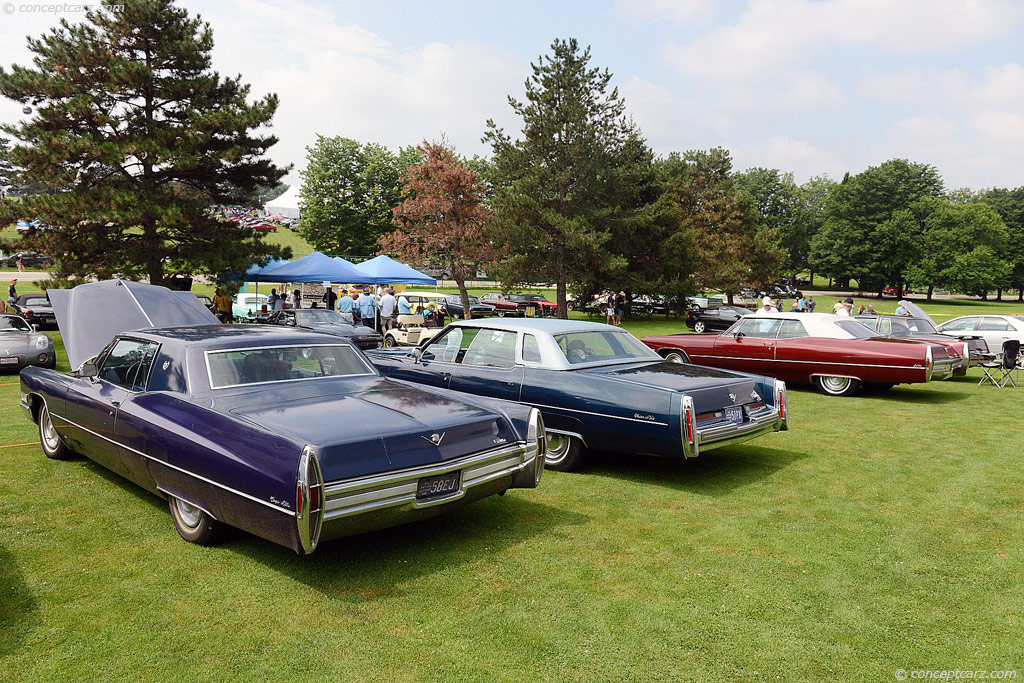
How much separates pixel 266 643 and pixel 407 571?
105 centimetres

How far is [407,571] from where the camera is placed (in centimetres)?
425

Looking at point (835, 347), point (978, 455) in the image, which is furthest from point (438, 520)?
point (835, 347)

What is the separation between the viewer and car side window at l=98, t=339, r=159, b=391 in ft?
17.4

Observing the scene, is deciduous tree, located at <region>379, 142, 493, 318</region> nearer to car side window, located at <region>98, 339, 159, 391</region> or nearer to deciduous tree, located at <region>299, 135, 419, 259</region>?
car side window, located at <region>98, 339, 159, 391</region>

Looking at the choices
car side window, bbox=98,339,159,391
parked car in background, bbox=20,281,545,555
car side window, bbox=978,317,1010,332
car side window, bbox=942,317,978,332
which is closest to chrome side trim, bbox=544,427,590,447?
parked car in background, bbox=20,281,545,555

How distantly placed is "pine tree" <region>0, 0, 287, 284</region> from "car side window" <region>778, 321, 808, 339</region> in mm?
16582

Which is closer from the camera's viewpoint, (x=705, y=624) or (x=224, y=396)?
(x=705, y=624)

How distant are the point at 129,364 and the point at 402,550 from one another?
2.88 metres

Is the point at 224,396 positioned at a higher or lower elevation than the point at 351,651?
higher

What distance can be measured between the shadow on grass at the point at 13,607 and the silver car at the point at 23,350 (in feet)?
37.8

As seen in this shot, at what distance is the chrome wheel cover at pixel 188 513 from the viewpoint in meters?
4.54

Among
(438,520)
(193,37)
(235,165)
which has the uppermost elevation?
(193,37)

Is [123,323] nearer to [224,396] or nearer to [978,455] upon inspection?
[224,396]
